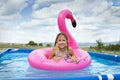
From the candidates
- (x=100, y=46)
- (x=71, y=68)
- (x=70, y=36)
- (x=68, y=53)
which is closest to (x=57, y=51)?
(x=68, y=53)

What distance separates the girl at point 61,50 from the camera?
14.8 feet

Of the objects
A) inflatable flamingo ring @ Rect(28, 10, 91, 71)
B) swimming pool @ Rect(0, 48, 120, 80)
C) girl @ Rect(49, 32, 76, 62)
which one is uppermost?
girl @ Rect(49, 32, 76, 62)

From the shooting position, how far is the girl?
4.50 m

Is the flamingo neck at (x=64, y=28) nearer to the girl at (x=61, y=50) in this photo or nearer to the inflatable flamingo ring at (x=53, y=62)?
the inflatable flamingo ring at (x=53, y=62)

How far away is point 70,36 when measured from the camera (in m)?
5.58

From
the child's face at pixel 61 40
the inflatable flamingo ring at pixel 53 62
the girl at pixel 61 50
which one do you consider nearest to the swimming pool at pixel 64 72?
the inflatable flamingo ring at pixel 53 62

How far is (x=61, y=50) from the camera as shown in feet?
15.3

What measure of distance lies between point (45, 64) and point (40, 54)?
49cm

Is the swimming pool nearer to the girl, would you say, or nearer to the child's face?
the girl

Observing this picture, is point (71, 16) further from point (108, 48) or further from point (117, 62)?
point (108, 48)

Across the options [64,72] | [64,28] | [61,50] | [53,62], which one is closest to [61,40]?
[61,50]

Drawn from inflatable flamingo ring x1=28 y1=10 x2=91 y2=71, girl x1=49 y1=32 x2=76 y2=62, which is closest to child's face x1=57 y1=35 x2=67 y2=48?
girl x1=49 y1=32 x2=76 y2=62

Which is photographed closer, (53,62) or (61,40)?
(53,62)

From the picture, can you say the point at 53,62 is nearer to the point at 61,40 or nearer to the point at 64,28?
the point at 61,40
